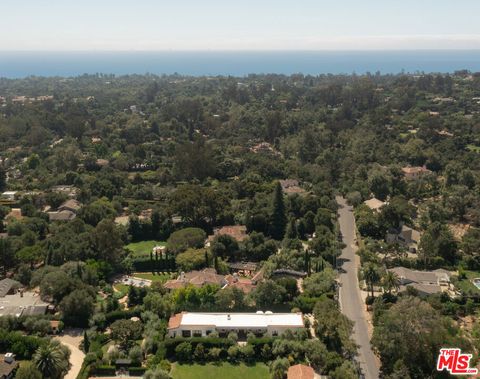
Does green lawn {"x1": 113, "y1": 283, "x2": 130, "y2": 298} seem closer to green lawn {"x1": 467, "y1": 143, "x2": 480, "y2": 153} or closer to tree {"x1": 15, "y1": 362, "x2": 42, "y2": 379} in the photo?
tree {"x1": 15, "y1": 362, "x2": 42, "y2": 379}

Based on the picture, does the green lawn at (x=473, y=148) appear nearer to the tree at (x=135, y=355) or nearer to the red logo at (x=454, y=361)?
the red logo at (x=454, y=361)

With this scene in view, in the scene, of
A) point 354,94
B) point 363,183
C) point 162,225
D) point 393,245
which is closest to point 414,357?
point 393,245

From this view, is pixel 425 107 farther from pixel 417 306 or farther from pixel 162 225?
pixel 417 306

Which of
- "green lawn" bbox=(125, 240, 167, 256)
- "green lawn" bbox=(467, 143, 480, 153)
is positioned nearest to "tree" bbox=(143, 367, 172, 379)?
"green lawn" bbox=(125, 240, 167, 256)

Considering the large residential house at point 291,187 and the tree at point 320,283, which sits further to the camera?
the large residential house at point 291,187

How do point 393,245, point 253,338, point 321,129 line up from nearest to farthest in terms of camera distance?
point 253,338
point 393,245
point 321,129

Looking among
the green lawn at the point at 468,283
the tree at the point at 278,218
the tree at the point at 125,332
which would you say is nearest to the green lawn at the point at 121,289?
the tree at the point at 125,332
